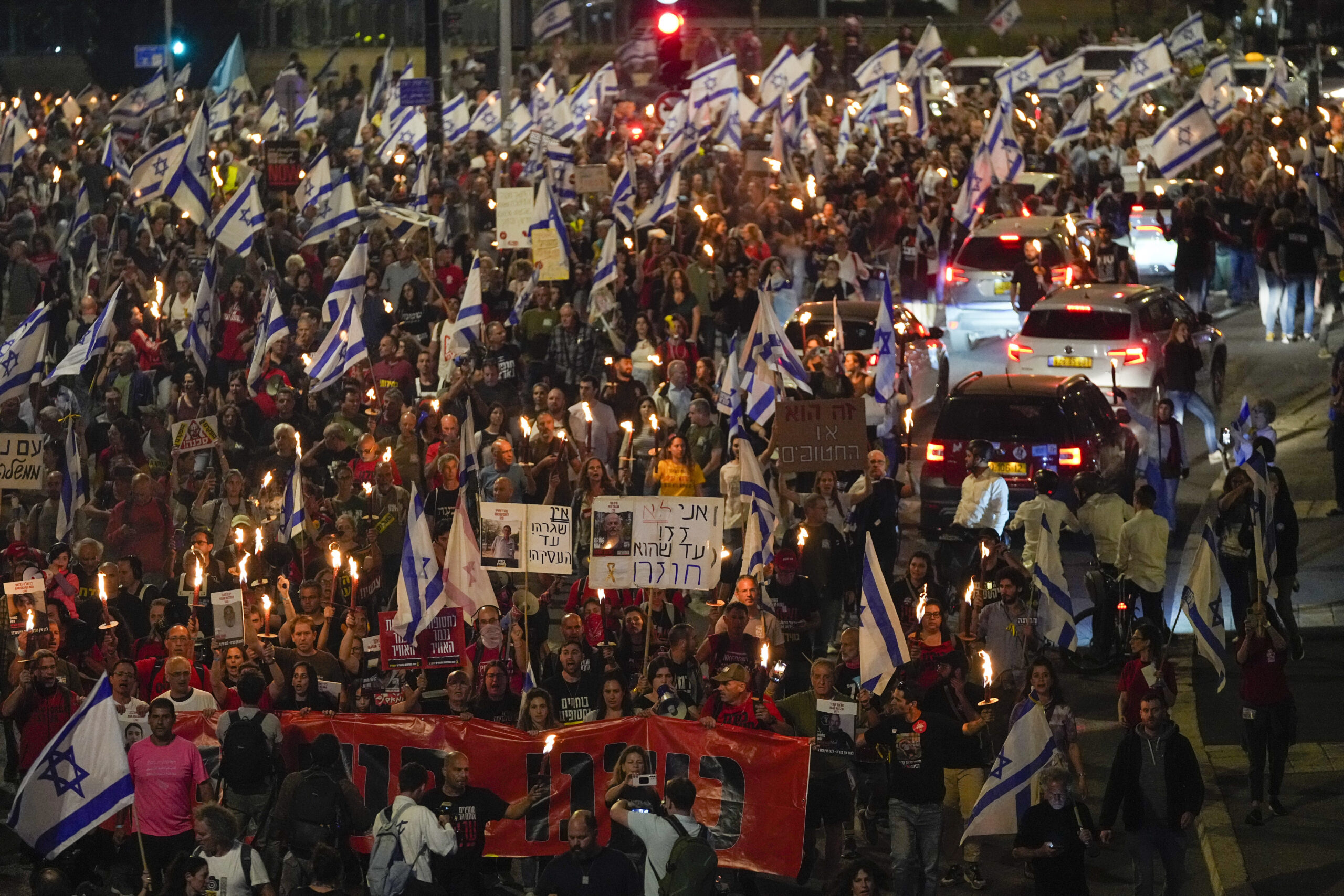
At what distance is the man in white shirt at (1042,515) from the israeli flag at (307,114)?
875 inches

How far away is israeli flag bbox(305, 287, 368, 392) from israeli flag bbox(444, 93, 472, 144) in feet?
52.9

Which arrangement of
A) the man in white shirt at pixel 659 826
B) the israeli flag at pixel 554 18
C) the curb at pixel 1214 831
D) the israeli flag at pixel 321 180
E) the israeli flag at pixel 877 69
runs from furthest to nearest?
1. the israeli flag at pixel 554 18
2. the israeli flag at pixel 877 69
3. the israeli flag at pixel 321 180
4. the curb at pixel 1214 831
5. the man in white shirt at pixel 659 826

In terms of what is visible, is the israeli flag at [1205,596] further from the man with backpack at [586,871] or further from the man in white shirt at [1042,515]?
the man with backpack at [586,871]

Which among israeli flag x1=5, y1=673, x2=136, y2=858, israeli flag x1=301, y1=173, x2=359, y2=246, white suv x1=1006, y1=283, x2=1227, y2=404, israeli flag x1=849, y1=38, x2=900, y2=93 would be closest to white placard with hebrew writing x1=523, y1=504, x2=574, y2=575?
israeli flag x1=5, y1=673, x2=136, y2=858

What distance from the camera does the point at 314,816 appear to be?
37.7 ft

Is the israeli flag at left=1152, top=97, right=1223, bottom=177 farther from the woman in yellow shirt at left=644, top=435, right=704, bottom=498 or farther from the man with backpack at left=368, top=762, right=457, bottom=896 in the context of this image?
the man with backpack at left=368, top=762, right=457, bottom=896

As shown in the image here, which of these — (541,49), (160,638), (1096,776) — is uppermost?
(541,49)

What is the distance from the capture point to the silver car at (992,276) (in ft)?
84.1

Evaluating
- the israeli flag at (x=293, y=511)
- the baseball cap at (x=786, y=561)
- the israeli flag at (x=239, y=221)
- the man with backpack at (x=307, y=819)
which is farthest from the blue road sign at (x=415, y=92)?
the man with backpack at (x=307, y=819)

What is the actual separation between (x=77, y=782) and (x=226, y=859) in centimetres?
134

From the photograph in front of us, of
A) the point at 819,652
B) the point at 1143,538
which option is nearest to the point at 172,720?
the point at 819,652

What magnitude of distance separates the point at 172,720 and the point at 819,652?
526 centimetres

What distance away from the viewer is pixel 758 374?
1836cm

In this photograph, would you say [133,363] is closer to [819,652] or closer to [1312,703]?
[819,652]
